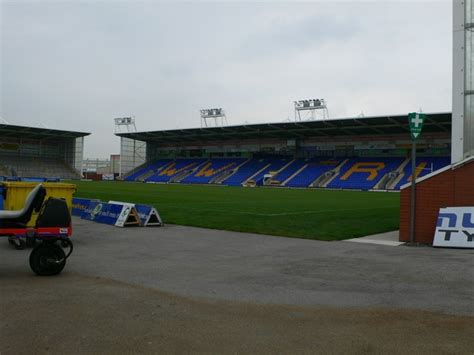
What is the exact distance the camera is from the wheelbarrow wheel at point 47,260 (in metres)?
7.64

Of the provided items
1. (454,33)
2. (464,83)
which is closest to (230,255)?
(464,83)

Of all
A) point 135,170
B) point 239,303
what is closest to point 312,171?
point 135,170

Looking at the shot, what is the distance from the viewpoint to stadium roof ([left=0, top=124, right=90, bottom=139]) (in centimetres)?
7650

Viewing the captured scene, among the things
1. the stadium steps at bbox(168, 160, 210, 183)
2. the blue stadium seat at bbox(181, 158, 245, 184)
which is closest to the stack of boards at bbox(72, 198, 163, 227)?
the blue stadium seat at bbox(181, 158, 245, 184)

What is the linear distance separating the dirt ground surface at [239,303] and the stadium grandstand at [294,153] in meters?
50.5

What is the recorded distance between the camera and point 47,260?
7703 millimetres

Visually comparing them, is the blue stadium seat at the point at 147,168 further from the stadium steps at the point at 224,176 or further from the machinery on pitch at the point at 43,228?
the machinery on pitch at the point at 43,228

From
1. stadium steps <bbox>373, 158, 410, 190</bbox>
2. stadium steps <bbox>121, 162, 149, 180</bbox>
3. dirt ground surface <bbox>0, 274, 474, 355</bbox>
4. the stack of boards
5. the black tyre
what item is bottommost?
dirt ground surface <bbox>0, 274, 474, 355</bbox>

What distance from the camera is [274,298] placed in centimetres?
644

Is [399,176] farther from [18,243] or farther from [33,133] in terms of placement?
[33,133]

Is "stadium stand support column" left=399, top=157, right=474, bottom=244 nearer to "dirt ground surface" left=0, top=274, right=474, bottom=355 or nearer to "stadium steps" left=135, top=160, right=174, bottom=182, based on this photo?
"dirt ground surface" left=0, top=274, right=474, bottom=355

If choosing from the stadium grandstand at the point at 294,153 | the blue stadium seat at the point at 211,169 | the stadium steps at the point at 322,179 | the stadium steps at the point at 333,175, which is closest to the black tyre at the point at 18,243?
the stadium grandstand at the point at 294,153

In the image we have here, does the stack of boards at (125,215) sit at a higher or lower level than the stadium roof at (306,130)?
lower

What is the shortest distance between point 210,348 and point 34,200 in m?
4.54
